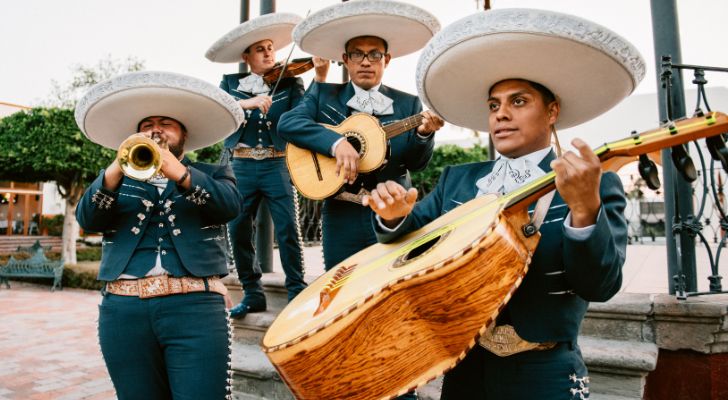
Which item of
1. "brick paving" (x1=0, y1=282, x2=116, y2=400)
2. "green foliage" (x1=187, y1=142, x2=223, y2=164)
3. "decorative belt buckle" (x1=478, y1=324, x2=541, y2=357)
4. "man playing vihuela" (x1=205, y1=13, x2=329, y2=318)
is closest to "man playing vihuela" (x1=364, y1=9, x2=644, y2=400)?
"decorative belt buckle" (x1=478, y1=324, x2=541, y2=357)

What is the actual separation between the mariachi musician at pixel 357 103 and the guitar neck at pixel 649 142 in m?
1.56

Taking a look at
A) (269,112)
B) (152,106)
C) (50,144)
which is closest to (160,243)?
(152,106)

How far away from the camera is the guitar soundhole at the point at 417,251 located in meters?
1.48

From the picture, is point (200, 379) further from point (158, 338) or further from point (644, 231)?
point (644, 231)

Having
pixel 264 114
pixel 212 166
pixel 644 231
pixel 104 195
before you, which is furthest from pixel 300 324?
pixel 644 231

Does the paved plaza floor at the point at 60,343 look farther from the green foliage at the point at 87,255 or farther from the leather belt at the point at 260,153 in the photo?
the green foliage at the point at 87,255

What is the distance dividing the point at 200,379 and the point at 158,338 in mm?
267

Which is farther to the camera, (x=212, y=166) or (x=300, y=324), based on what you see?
(x=212, y=166)

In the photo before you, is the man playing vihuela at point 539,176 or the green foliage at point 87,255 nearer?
the man playing vihuela at point 539,176

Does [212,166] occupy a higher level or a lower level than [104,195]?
higher

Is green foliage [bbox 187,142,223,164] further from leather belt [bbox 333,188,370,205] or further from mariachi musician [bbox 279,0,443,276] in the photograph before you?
leather belt [bbox 333,188,370,205]

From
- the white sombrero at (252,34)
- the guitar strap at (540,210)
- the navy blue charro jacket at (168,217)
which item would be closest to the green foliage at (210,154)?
the white sombrero at (252,34)

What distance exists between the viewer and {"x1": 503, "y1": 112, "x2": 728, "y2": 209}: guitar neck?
4.15 ft

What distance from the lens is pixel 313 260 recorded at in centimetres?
914
